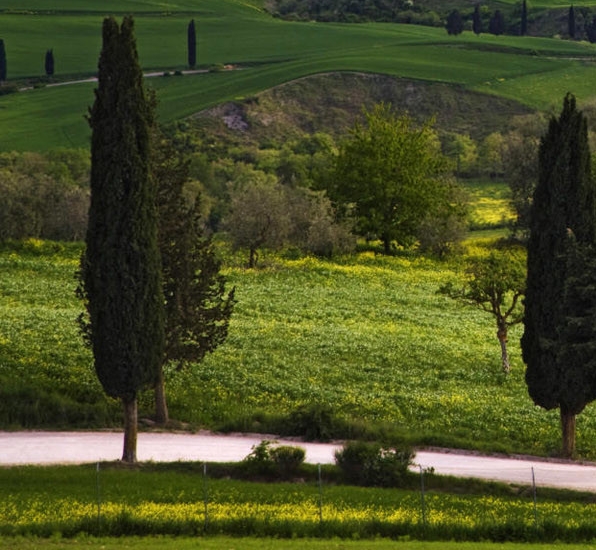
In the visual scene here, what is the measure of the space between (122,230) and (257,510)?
11310mm

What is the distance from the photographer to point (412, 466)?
44.1 metres

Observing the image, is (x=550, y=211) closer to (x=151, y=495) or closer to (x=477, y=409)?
(x=477, y=409)

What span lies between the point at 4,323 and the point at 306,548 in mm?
35754

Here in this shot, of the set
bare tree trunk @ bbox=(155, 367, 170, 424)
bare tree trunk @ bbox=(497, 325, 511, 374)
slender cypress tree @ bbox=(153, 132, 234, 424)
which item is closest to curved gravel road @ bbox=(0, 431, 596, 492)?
bare tree trunk @ bbox=(155, 367, 170, 424)

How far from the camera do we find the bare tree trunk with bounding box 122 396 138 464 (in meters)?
43.6

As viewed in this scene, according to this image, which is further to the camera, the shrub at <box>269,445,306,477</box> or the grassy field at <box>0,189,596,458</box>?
the grassy field at <box>0,189,596,458</box>

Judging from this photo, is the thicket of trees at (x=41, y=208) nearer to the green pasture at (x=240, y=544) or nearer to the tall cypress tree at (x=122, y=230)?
the tall cypress tree at (x=122, y=230)

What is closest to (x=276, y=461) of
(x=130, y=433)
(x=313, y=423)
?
(x=130, y=433)

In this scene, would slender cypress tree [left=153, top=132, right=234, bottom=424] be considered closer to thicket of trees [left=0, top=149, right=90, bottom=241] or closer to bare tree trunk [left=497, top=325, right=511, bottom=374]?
bare tree trunk [left=497, top=325, right=511, bottom=374]

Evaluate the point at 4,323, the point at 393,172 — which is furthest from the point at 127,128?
the point at 393,172

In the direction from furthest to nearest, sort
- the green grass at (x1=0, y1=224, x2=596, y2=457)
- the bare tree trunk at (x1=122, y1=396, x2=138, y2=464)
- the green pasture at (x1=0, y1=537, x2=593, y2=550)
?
the green grass at (x1=0, y1=224, x2=596, y2=457) → the bare tree trunk at (x1=122, y1=396, x2=138, y2=464) → the green pasture at (x1=0, y1=537, x2=593, y2=550)

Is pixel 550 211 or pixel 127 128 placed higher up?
pixel 127 128

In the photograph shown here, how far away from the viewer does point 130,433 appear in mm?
43656

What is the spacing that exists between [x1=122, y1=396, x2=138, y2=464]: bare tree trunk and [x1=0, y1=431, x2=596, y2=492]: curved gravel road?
1.35 m
